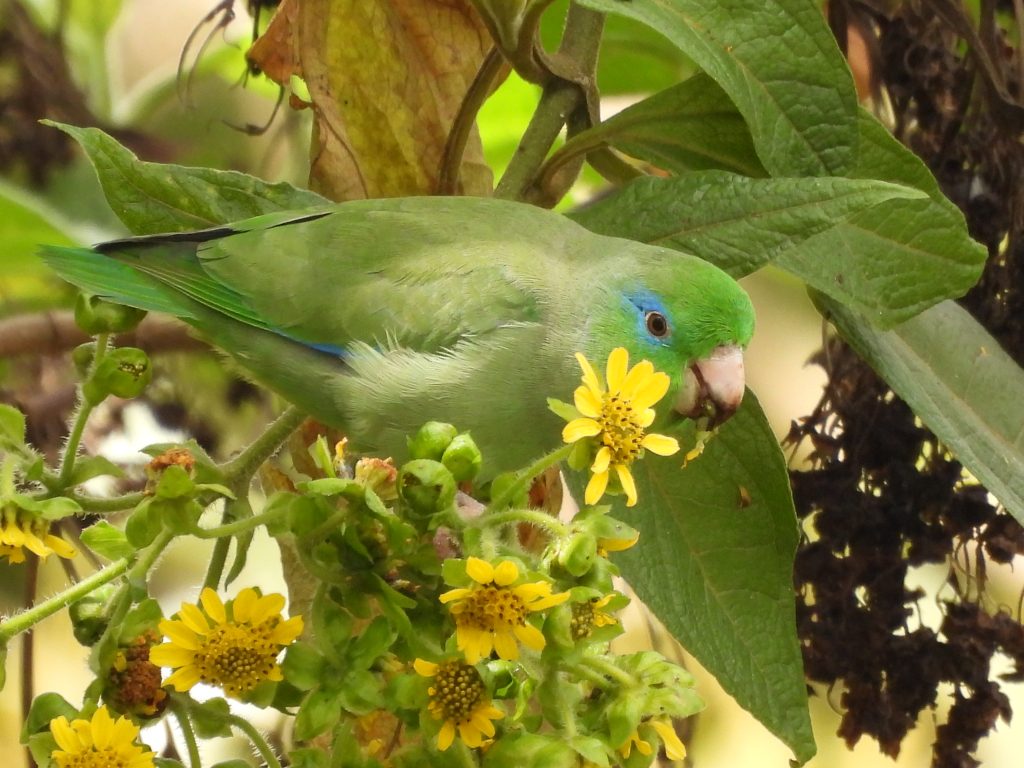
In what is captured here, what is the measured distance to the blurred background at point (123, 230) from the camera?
1386 millimetres

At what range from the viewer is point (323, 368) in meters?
0.94

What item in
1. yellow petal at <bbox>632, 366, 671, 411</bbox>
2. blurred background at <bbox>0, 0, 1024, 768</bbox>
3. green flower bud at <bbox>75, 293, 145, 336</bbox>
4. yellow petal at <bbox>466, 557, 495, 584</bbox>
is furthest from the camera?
blurred background at <bbox>0, 0, 1024, 768</bbox>

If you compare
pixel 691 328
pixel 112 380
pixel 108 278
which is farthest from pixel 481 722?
pixel 108 278

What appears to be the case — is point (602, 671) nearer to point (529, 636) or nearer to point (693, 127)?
point (529, 636)

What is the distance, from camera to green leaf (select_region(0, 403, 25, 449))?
0.66m

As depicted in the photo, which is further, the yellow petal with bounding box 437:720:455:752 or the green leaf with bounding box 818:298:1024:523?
the green leaf with bounding box 818:298:1024:523

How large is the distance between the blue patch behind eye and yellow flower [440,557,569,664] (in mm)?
414

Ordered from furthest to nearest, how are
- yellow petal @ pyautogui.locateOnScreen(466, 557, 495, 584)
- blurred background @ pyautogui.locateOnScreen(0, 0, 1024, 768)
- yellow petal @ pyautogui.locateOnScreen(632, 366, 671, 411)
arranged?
1. blurred background @ pyautogui.locateOnScreen(0, 0, 1024, 768)
2. yellow petal @ pyautogui.locateOnScreen(632, 366, 671, 411)
3. yellow petal @ pyautogui.locateOnScreen(466, 557, 495, 584)

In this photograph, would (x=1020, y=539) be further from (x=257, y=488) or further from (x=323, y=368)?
(x=257, y=488)

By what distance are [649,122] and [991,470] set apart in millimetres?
448

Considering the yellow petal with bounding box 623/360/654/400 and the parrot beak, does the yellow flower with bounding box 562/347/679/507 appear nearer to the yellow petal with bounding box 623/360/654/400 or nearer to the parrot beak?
the yellow petal with bounding box 623/360/654/400

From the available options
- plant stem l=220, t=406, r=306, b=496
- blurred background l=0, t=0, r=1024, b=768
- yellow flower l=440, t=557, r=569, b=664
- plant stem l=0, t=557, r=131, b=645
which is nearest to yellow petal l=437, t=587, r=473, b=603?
yellow flower l=440, t=557, r=569, b=664

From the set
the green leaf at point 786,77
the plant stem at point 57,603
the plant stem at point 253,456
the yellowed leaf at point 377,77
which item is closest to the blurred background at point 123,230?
the yellowed leaf at point 377,77

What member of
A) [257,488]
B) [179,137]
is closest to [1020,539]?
[257,488]
